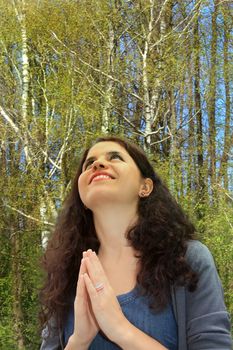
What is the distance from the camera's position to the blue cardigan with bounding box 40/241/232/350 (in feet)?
3.44

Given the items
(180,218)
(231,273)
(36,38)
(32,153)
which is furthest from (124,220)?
(36,38)

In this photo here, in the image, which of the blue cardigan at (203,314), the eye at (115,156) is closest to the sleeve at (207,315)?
the blue cardigan at (203,314)

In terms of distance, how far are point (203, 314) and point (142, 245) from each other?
0.25 metres

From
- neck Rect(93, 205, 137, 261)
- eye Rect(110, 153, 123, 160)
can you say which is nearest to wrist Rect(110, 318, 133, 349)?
neck Rect(93, 205, 137, 261)

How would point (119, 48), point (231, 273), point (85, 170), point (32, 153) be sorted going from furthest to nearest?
point (119, 48) < point (32, 153) < point (231, 273) < point (85, 170)

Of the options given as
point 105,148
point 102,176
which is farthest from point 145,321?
point 105,148

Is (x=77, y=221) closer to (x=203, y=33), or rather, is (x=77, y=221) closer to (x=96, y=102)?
(x=96, y=102)

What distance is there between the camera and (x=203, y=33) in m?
10.6

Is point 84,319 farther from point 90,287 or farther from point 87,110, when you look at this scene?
point 87,110

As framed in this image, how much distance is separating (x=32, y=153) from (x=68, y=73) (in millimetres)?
1647

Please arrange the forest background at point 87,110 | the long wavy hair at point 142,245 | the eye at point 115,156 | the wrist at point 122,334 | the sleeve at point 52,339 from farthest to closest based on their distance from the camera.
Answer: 1. the forest background at point 87,110
2. the eye at point 115,156
3. the sleeve at point 52,339
4. the long wavy hair at point 142,245
5. the wrist at point 122,334

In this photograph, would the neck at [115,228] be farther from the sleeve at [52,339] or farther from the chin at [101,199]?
the sleeve at [52,339]

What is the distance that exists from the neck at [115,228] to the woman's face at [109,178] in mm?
26

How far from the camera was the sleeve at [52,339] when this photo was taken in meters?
1.25
